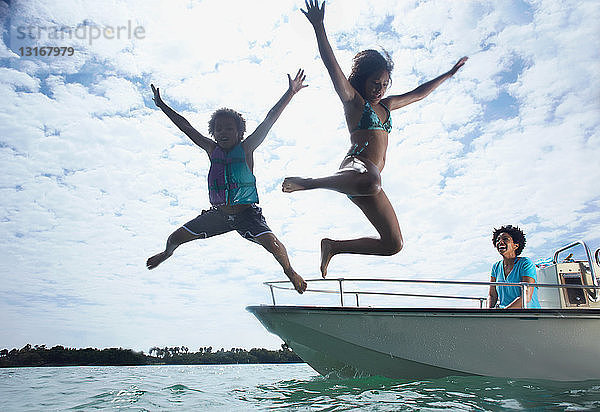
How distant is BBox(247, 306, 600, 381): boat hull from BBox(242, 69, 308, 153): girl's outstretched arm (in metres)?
1.87

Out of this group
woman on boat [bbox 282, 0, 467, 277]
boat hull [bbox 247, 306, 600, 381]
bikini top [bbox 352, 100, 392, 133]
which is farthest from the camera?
boat hull [bbox 247, 306, 600, 381]

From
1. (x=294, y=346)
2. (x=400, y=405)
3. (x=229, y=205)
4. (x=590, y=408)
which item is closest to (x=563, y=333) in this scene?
(x=590, y=408)

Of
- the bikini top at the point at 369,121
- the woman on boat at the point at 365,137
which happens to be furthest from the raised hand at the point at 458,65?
the bikini top at the point at 369,121

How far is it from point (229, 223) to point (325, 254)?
1054 mm

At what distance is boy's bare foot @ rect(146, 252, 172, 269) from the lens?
15.5 ft

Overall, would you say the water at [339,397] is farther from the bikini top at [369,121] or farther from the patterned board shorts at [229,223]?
the bikini top at [369,121]

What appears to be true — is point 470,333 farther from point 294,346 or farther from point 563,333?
point 294,346

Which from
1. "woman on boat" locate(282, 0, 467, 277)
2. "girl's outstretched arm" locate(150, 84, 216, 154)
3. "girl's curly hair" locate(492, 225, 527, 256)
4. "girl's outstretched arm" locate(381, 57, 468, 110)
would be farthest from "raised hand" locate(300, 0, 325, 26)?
"girl's curly hair" locate(492, 225, 527, 256)

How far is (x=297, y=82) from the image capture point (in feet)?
15.3

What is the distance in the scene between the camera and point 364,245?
3838 mm

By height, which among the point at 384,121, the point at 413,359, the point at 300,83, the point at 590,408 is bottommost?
the point at 590,408

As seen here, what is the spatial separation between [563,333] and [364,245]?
9.49ft

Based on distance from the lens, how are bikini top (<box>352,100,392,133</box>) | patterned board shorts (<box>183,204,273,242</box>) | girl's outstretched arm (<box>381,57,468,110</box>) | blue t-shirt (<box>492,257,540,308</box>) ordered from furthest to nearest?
blue t-shirt (<box>492,257,540,308</box>), patterned board shorts (<box>183,204,273,242</box>), girl's outstretched arm (<box>381,57,468,110</box>), bikini top (<box>352,100,392,133</box>)

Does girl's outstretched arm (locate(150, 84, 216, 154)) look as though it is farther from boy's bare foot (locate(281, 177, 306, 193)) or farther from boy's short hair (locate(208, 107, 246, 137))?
boy's bare foot (locate(281, 177, 306, 193))
